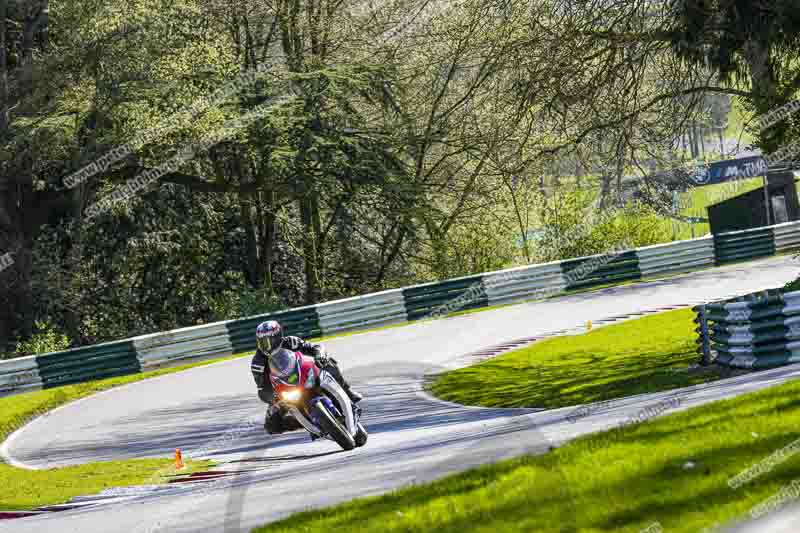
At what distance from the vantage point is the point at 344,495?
895cm

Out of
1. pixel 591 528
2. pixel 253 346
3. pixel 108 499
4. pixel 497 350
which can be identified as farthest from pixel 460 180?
pixel 591 528

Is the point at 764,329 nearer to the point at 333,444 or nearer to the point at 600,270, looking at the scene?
the point at 333,444

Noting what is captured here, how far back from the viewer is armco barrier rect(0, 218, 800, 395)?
25.8m

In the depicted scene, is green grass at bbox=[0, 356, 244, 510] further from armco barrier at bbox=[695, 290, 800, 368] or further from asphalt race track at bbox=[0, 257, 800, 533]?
armco barrier at bbox=[695, 290, 800, 368]

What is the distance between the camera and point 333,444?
13789 millimetres

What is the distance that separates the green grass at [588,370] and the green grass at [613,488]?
689cm

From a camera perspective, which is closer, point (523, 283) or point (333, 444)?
point (333, 444)

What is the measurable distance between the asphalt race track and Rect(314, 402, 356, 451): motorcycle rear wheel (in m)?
0.13

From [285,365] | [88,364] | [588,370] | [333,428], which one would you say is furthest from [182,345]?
[285,365]

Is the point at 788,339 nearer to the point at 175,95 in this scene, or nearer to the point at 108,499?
the point at 108,499

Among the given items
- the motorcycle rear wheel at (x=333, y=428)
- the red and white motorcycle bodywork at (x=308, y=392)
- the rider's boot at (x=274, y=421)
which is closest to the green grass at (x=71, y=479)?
the rider's boot at (x=274, y=421)

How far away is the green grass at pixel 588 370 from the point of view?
16203 millimetres

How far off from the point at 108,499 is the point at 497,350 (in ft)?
40.6

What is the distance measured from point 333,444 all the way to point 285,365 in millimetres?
2304
